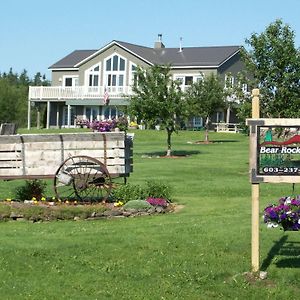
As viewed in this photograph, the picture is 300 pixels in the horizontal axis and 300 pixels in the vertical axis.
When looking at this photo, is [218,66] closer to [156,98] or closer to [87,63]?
[87,63]

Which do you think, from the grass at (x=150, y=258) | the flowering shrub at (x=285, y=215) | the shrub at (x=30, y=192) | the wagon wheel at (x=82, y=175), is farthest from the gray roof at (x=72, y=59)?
the flowering shrub at (x=285, y=215)

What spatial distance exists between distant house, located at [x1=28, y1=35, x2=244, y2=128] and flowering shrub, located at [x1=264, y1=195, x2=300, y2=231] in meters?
48.8

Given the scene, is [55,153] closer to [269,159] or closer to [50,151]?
[50,151]

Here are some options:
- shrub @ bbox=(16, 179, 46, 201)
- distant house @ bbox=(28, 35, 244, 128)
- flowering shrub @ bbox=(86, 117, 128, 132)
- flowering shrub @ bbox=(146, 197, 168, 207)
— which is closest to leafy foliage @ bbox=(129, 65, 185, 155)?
flowering shrub @ bbox=(86, 117, 128, 132)

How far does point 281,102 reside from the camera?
23766 mm

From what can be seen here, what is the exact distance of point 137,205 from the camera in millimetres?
13094

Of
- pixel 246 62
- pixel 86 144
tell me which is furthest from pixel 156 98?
pixel 86 144

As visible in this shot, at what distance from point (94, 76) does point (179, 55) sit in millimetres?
8358

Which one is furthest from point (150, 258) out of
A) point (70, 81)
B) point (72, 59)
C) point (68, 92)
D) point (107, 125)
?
point (72, 59)

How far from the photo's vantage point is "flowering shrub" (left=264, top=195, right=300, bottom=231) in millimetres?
8258

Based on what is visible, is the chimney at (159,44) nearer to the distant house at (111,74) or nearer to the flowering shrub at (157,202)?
the distant house at (111,74)

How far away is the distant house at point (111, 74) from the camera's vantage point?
58412 millimetres

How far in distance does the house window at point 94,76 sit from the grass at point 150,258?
48817 millimetres

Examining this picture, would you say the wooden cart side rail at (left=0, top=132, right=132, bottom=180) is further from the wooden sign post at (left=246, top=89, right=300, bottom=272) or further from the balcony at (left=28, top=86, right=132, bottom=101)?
the balcony at (left=28, top=86, right=132, bottom=101)
